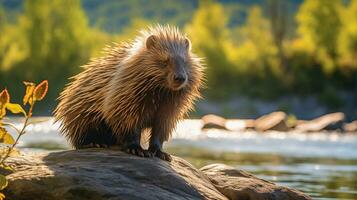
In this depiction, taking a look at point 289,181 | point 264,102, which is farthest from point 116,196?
point 264,102

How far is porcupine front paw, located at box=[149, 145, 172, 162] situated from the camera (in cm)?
1039

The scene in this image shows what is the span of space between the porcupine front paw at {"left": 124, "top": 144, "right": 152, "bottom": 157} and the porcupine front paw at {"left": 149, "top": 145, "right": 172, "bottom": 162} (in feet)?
0.51

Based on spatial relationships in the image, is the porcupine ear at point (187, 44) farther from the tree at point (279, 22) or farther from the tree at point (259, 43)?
the tree at point (279, 22)

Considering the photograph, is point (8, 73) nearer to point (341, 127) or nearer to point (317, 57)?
point (317, 57)

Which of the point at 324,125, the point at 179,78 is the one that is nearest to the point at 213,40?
the point at 324,125

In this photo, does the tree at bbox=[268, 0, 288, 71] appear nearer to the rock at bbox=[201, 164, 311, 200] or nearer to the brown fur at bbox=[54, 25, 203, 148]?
the rock at bbox=[201, 164, 311, 200]

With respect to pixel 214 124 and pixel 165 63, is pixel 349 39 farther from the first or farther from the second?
pixel 165 63

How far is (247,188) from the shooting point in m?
10.6

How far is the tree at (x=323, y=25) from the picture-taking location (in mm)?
78750

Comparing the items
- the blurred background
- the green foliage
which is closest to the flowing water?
the blurred background

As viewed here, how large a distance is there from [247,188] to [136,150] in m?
1.43

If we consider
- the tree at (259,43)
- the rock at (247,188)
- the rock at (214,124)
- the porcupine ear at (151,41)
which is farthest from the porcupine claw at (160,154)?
the tree at (259,43)

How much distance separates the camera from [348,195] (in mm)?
15203

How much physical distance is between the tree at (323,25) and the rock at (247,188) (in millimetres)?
68839
